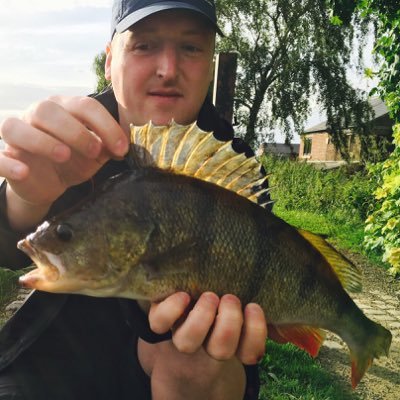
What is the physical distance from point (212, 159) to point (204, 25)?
115 centimetres

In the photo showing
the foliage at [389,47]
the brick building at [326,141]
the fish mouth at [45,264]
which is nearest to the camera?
the fish mouth at [45,264]

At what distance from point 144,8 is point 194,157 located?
112cm

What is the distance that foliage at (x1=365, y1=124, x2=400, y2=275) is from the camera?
21.7 ft

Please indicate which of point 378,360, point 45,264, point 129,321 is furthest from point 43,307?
point 378,360

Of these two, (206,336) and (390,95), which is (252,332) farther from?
(390,95)

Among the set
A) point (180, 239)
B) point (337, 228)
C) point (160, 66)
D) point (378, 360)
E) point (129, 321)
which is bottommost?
point (378, 360)

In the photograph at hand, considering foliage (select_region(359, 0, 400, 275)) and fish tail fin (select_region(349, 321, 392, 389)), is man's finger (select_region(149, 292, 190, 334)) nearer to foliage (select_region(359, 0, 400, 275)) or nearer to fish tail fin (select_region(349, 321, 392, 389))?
fish tail fin (select_region(349, 321, 392, 389))

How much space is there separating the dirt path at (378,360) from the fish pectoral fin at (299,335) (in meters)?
2.50

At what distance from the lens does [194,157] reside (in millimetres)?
1605

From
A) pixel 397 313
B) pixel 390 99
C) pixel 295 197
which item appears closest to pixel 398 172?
pixel 390 99

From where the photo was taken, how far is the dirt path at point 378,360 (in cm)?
417

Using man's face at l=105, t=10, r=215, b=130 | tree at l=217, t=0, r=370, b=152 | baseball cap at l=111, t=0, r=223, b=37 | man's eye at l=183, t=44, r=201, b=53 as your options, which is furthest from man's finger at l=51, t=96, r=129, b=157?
tree at l=217, t=0, r=370, b=152

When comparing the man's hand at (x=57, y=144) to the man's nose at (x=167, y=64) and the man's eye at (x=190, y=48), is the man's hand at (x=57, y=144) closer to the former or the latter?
the man's nose at (x=167, y=64)

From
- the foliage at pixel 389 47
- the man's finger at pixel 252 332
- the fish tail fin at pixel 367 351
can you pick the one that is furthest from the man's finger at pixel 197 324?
the foliage at pixel 389 47
